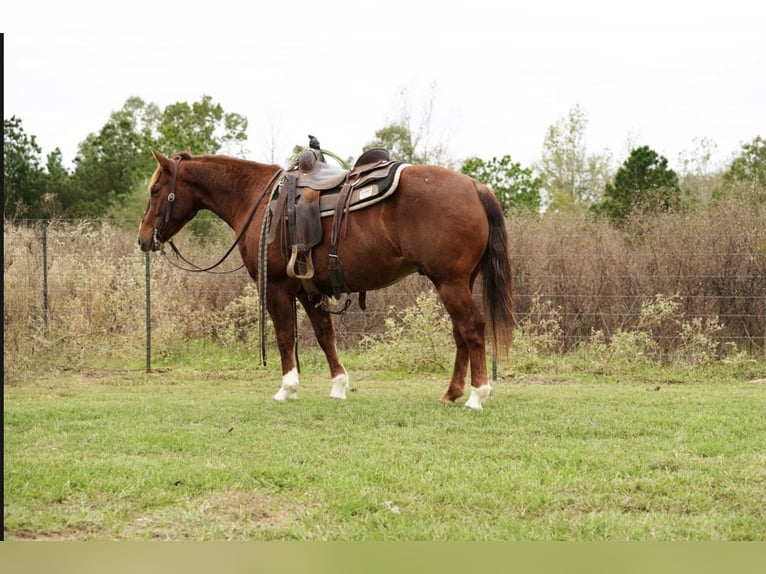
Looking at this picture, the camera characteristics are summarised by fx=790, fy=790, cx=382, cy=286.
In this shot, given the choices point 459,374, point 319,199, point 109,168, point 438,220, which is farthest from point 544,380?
point 109,168

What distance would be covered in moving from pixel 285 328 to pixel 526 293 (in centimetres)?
587

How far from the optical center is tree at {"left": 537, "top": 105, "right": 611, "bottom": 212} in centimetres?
2978

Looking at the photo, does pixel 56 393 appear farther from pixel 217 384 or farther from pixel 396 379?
pixel 396 379

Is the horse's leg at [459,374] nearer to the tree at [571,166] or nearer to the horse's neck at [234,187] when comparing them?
the horse's neck at [234,187]

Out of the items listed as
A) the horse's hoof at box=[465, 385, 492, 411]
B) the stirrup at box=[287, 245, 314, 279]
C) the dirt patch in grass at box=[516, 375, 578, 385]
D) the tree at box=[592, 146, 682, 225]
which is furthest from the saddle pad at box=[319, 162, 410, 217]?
the tree at box=[592, 146, 682, 225]

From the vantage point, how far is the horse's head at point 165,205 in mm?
7957

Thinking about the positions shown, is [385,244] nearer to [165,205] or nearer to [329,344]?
[329,344]

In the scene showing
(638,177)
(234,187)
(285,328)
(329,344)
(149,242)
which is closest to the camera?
(285,328)

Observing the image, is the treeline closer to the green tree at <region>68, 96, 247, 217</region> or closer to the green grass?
the green tree at <region>68, 96, 247, 217</region>

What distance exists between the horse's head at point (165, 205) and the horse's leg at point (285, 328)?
136cm

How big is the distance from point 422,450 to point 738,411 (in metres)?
3.20

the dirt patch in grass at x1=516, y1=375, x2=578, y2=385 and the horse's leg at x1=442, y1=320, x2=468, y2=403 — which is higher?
the horse's leg at x1=442, y1=320, x2=468, y2=403

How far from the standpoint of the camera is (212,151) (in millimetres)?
32031

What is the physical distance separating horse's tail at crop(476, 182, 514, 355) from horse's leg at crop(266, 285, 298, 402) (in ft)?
6.22
